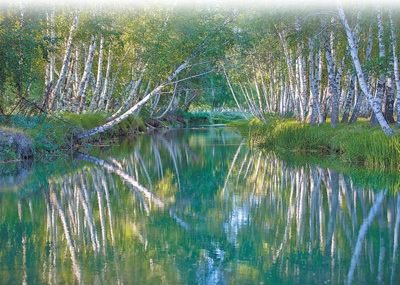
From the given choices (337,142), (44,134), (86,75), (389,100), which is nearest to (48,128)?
(44,134)

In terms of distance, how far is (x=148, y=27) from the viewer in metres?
19.4

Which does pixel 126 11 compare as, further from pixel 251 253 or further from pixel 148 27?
pixel 251 253

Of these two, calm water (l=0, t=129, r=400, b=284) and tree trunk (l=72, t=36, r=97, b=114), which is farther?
tree trunk (l=72, t=36, r=97, b=114)

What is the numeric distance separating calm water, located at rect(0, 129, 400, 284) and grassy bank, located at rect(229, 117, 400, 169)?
1846 millimetres

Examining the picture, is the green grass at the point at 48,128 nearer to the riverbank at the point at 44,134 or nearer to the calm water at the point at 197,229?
the riverbank at the point at 44,134

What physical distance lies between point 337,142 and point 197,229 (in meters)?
10.4

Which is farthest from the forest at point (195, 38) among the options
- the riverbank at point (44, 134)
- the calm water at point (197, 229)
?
the calm water at point (197, 229)

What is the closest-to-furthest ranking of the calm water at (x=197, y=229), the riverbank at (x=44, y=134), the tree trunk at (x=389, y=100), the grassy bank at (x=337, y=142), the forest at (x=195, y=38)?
the calm water at (x=197, y=229) → the grassy bank at (x=337, y=142) → the riverbank at (x=44, y=134) → the forest at (x=195, y=38) → the tree trunk at (x=389, y=100)

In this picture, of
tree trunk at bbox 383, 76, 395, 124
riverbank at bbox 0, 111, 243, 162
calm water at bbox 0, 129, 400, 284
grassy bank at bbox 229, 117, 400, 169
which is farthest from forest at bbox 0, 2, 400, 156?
calm water at bbox 0, 129, 400, 284

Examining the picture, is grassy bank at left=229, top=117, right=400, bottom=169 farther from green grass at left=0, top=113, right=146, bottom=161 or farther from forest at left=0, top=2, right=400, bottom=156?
green grass at left=0, top=113, right=146, bottom=161

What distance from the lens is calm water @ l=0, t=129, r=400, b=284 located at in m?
4.66

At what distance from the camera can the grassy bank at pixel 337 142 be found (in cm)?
1266

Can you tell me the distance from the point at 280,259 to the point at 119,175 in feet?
25.5

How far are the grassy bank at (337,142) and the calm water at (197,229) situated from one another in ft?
6.06
